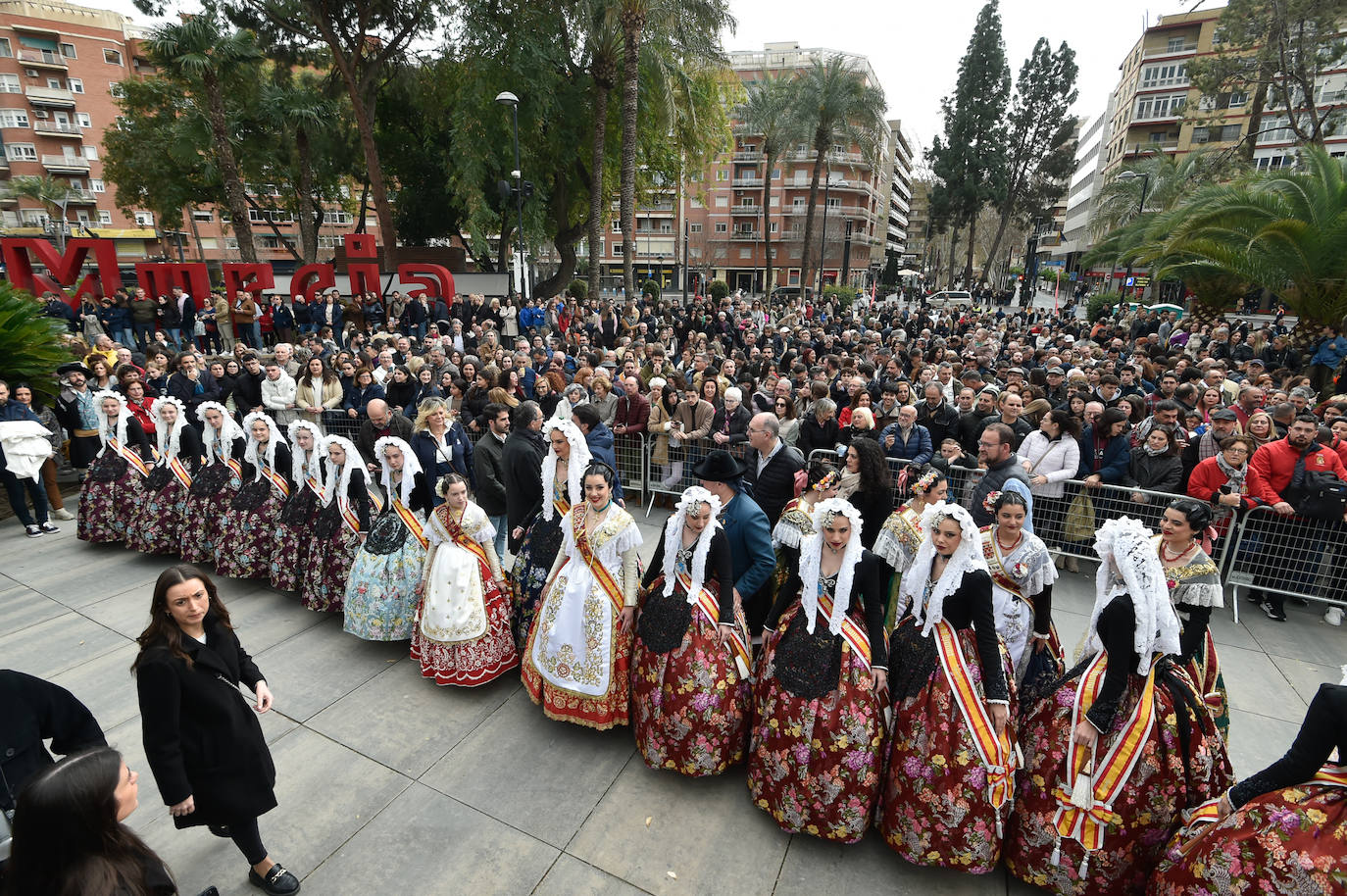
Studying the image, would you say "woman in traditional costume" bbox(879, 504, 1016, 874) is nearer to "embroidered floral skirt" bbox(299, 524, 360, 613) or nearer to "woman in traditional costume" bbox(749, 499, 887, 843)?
"woman in traditional costume" bbox(749, 499, 887, 843)

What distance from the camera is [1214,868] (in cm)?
254

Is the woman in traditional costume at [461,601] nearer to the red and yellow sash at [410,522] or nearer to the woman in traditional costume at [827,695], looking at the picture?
the red and yellow sash at [410,522]

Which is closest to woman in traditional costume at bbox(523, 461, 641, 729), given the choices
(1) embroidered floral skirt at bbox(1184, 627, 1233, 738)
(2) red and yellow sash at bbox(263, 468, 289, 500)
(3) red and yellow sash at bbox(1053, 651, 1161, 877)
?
(3) red and yellow sash at bbox(1053, 651, 1161, 877)

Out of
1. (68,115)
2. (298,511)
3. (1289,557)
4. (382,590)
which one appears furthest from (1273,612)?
(68,115)

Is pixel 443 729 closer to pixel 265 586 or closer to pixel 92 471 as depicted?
pixel 265 586

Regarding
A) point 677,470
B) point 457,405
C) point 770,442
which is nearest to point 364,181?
point 457,405

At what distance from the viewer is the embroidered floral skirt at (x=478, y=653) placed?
4.68 m

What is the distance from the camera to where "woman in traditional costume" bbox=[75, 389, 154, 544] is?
22.6 feet

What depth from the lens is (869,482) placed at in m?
4.73

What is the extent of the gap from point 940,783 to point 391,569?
4054 millimetres

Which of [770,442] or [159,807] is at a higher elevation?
[770,442]

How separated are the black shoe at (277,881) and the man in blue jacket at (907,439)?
561cm

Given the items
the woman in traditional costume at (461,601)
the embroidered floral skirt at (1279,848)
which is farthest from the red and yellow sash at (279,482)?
the embroidered floral skirt at (1279,848)

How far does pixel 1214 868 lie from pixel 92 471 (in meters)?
9.70
